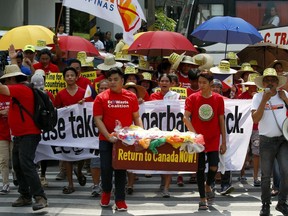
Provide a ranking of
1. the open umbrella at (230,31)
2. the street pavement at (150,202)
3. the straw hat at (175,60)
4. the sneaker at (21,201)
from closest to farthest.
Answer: the street pavement at (150,202), the sneaker at (21,201), the straw hat at (175,60), the open umbrella at (230,31)

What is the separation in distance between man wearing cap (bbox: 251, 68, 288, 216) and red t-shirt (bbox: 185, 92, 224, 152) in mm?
752

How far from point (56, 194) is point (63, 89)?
5.43 ft

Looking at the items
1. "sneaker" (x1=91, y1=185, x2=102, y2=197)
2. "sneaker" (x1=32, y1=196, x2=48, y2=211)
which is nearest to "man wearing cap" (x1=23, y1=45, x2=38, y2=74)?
"sneaker" (x1=91, y1=185, x2=102, y2=197)

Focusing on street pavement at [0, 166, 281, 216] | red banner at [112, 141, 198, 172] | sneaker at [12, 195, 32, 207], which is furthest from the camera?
sneaker at [12, 195, 32, 207]

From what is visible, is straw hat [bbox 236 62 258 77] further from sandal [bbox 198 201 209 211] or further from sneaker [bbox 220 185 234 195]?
sandal [bbox 198 201 209 211]

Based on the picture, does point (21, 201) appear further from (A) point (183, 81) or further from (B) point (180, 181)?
(A) point (183, 81)

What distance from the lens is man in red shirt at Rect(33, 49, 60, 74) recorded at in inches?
460

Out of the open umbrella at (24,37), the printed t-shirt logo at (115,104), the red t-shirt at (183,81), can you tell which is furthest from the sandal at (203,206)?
the open umbrella at (24,37)

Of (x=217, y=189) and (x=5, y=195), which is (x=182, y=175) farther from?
(x=5, y=195)

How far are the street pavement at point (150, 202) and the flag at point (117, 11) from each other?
109 inches

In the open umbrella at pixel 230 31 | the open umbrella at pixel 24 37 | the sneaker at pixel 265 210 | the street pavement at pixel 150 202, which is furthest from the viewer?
the open umbrella at pixel 230 31

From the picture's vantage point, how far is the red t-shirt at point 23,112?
8562 mm

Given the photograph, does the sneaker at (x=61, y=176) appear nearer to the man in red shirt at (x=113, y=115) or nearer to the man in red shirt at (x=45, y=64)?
the man in red shirt at (x=45, y=64)

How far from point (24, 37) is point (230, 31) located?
4.42m
